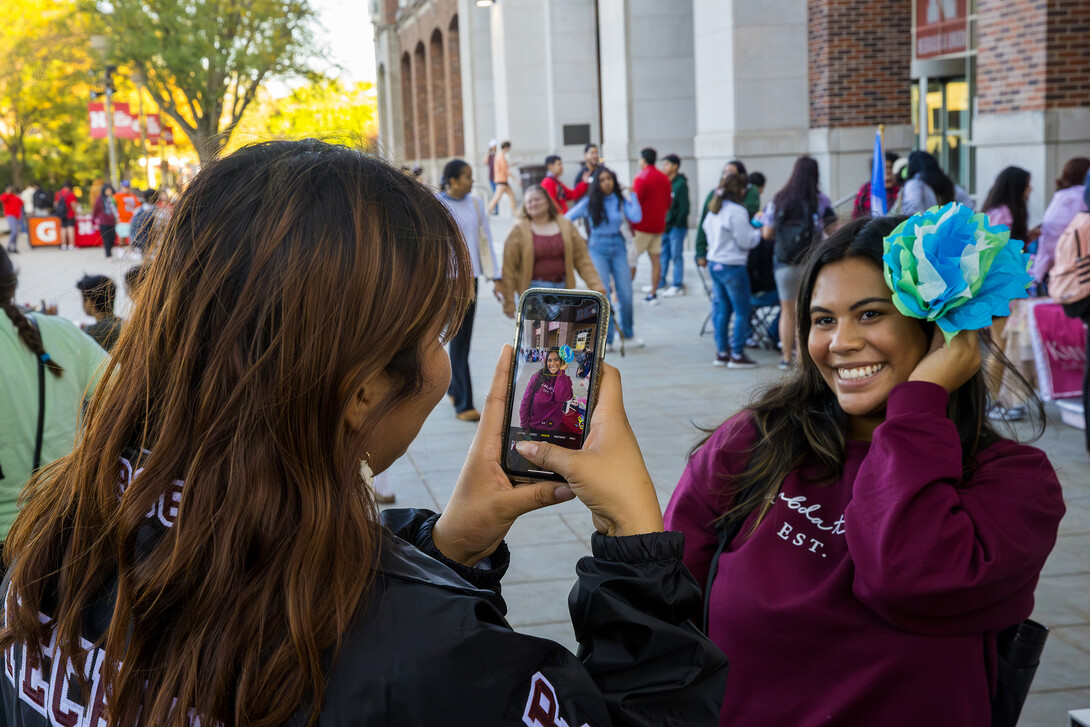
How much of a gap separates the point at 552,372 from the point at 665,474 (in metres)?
5.40

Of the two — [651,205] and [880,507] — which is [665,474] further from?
[651,205]

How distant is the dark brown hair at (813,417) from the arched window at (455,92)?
35228 mm

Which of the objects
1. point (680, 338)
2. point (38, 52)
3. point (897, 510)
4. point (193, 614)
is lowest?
point (680, 338)

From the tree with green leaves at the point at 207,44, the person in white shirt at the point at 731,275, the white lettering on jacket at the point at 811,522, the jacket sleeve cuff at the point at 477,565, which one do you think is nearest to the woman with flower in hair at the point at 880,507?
the white lettering on jacket at the point at 811,522

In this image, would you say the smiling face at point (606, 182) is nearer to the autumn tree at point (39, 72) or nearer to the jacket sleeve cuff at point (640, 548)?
the jacket sleeve cuff at point (640, 548)

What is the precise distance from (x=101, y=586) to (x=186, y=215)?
46 cm

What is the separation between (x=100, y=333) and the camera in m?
3.90

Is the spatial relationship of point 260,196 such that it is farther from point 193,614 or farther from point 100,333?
point 100,333

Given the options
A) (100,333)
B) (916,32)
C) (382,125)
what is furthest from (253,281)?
(382,125)

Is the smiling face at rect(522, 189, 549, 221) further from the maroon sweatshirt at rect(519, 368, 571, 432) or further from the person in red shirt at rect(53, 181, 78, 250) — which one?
the person in red shirt at rect(53, 181, 78, 250)

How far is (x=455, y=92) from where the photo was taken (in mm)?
37938

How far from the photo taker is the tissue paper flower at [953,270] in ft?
7.54

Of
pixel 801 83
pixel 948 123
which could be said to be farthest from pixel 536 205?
pixel 948 123

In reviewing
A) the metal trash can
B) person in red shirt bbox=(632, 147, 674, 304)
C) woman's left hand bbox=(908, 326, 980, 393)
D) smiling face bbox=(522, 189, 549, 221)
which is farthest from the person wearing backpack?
the metal trash can
